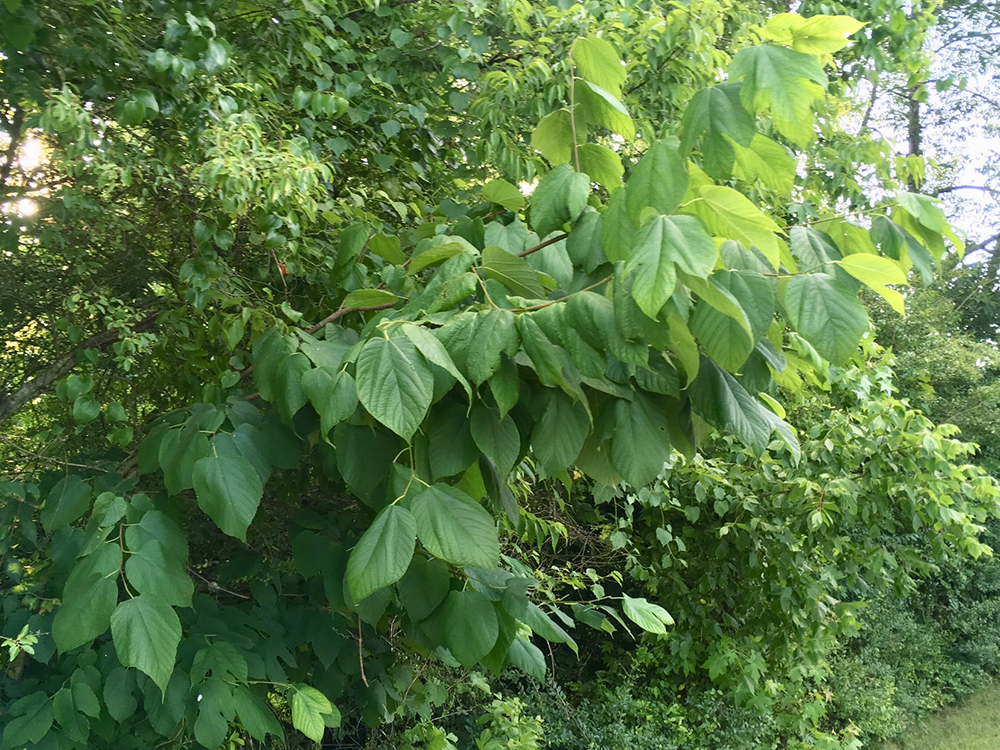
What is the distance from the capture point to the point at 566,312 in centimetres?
100

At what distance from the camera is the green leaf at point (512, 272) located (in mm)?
1204

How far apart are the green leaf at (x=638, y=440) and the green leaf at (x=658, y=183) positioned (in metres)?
0.26

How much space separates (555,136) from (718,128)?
0.40m

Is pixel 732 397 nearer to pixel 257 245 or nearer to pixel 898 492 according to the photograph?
pixel 257 245

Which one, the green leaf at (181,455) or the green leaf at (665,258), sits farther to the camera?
the green leaf at (181,455)

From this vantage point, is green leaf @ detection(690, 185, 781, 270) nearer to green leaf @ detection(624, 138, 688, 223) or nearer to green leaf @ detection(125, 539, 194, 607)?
green leaf @ detection(624, 138, 688, 223)

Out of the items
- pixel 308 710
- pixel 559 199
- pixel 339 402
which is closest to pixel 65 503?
pixel 308 710

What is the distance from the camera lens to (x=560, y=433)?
107 centimetres

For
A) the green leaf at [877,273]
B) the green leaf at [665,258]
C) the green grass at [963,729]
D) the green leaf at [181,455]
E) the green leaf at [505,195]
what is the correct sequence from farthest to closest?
the green grass at [963,729] < the green leaf at [505,195] < the green leaf at [181,455] < the green leaf at [877,273] < the green leaf at [665,258]

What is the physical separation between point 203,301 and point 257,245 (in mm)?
461

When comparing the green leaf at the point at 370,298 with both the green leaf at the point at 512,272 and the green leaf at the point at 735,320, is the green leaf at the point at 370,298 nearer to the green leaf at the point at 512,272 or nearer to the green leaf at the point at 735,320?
the green leaf at the point at 512,272

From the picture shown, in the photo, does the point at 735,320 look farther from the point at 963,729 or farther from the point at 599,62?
the point at 963,729

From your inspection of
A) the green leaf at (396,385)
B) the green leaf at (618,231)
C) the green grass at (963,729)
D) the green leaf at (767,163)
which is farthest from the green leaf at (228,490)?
the green grass at (963,729)

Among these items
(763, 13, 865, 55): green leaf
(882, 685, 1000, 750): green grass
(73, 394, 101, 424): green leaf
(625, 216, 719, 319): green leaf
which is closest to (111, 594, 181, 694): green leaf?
(73, 394, 101, 424): green leaf
